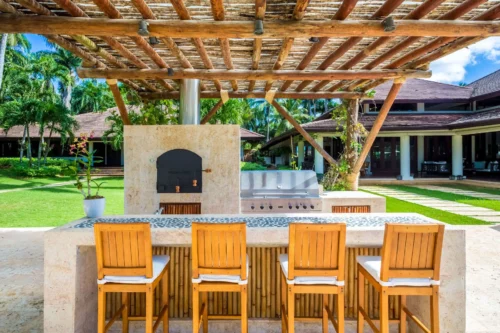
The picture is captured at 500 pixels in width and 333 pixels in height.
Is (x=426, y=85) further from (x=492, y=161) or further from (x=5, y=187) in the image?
(x=5, y=187)

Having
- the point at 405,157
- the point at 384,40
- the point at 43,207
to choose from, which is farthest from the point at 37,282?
the point at 405,157

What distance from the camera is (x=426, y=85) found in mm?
20016

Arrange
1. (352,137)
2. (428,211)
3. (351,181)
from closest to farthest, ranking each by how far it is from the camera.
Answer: (351,181)
(352,137)
(428,211)

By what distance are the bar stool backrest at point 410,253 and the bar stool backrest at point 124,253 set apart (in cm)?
191

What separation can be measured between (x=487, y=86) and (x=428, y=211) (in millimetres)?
13506

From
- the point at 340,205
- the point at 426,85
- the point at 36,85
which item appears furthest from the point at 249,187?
the point at 36,85

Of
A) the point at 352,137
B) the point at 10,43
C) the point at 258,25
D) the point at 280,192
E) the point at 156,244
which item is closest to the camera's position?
the point at 156,244

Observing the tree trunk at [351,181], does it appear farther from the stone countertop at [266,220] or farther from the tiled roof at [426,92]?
the tiled roof at [426,92]

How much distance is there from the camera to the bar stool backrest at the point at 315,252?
2.53 metres

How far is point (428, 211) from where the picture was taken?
908 centimetres

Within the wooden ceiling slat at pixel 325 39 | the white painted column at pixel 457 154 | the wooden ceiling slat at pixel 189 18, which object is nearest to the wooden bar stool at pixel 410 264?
the wooden ceiling slat at pixel 325 39

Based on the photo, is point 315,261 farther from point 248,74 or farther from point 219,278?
point 248,74

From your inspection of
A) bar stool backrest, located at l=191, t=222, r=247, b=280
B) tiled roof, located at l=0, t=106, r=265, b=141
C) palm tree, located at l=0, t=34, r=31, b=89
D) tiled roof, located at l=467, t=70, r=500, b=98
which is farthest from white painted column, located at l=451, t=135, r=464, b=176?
palm tree, located at l=0, t=34, r=31, b=89

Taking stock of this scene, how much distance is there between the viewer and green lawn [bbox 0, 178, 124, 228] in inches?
320
